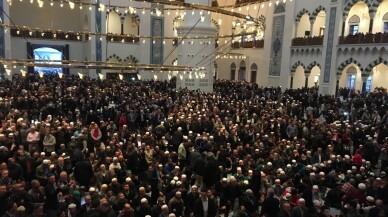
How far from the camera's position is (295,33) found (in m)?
24.7

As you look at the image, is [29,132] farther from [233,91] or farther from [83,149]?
[233,91]

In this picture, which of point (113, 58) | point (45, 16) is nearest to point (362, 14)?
point (113, 58)

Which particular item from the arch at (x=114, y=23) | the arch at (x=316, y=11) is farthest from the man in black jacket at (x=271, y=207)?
the arch at (x=114, y=23)

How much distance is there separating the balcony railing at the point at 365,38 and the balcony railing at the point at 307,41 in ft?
5.59

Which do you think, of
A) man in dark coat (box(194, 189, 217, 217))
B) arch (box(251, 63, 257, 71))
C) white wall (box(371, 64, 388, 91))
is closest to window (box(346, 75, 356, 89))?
white wall (box(371, 64, 388, 91))

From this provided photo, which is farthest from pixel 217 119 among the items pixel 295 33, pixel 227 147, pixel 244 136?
pixel 295 33

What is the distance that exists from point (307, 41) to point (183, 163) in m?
16.9

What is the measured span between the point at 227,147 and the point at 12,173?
16.3ft

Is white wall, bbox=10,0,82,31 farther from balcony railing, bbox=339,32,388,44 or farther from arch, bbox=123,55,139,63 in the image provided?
balcony railing, bbox=339,32,388,44

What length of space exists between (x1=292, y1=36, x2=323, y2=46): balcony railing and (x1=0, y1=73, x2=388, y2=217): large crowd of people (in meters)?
9.05

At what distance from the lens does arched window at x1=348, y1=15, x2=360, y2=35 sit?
71.7 ft

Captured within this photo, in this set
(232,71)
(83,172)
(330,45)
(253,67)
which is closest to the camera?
(83,172)

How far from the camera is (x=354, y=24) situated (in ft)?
72.5

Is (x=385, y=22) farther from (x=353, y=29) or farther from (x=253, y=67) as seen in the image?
(x=253, y=67)
